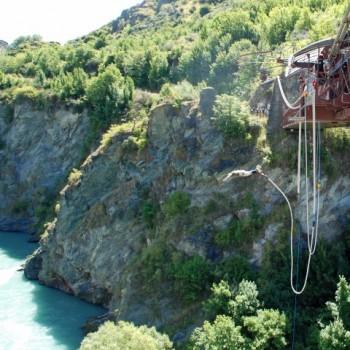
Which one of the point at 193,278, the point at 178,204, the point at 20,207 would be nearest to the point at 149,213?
the point at 178,204

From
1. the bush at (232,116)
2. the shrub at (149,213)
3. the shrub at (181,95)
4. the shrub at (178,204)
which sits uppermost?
the shrub at (181,95)

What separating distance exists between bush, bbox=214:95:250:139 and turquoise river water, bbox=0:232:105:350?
1691 centimetres

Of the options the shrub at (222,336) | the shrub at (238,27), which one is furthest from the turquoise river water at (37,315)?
the shrub at (238,27)

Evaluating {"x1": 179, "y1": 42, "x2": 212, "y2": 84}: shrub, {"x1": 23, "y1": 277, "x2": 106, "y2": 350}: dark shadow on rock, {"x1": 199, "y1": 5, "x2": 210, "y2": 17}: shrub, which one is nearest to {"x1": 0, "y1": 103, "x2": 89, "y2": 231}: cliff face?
{"x1": 179, "y1": 42, "x2": 212, "y2": 84}: shrub

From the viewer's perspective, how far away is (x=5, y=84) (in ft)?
249

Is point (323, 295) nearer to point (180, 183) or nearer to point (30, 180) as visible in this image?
point (180, 183)

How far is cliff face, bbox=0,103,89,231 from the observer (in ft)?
210

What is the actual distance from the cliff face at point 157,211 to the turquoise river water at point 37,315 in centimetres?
139

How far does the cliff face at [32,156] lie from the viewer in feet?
210

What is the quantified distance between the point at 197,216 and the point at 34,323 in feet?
48.8

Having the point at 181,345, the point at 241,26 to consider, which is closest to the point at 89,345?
the point at 181,345

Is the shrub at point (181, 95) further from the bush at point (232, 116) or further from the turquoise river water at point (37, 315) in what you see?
the turquoise river water at point (37, 315)

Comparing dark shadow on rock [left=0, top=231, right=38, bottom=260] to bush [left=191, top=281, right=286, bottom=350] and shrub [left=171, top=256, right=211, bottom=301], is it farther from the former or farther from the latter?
bush [left=191, top=281, right=286, bottom=350]

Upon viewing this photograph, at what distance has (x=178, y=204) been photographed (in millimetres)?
33938
